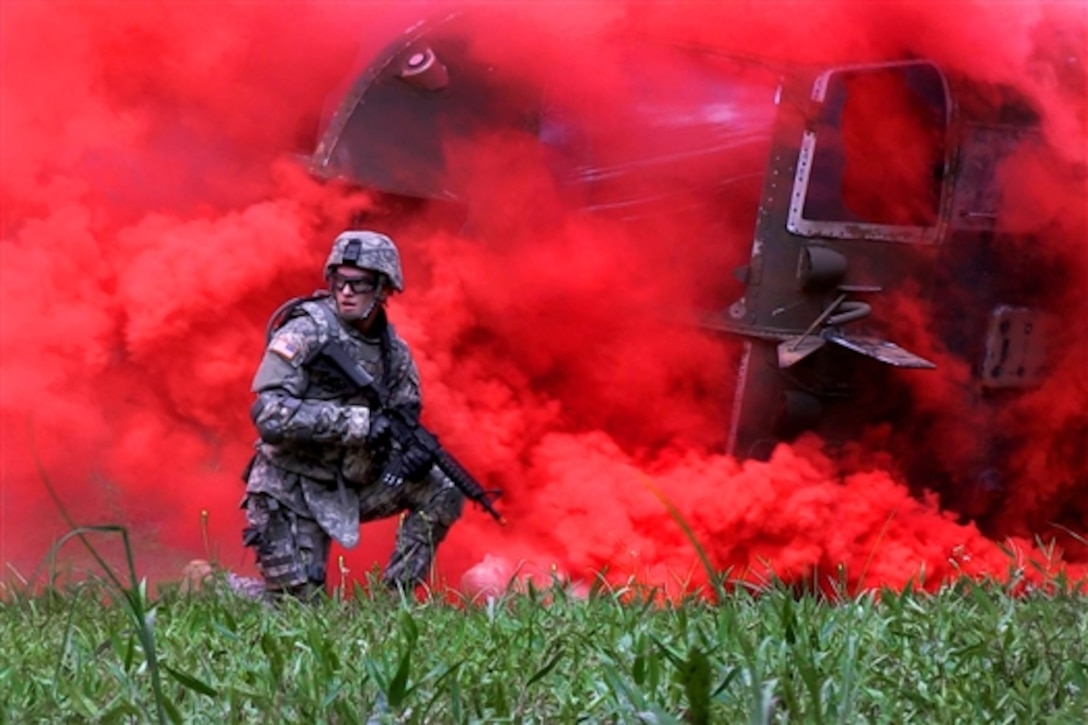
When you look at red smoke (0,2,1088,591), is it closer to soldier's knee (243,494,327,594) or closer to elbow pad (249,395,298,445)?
soldier's knee (243,494,327,594)

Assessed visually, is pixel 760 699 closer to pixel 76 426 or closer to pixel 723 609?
pixel 723 609

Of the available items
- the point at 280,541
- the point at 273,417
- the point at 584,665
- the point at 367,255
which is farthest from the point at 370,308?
the point at 584,665

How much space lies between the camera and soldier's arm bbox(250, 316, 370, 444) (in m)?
5.86

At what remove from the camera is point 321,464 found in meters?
6.14

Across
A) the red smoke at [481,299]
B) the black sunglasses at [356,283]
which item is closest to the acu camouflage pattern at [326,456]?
the black sunglasses at [356,283]

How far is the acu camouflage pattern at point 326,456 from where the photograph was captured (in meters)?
5.90

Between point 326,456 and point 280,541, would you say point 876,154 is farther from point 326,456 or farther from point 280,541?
point 280,541

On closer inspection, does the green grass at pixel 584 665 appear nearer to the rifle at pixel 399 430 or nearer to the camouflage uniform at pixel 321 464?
the camouflage uniform at pixel 321 464

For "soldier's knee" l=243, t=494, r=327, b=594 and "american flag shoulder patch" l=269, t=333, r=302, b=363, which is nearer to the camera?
"american flag shoulder patch" l=269, t=333, r=302, b=363

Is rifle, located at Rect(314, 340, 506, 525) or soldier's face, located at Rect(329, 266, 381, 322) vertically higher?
soldier's face, located at Rect(329, 266, 381, 322)

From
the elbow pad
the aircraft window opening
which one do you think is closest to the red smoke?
the aircraft window opening

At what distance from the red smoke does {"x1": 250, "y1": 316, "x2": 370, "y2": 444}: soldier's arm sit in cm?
140

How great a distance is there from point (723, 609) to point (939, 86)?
530 centimetres

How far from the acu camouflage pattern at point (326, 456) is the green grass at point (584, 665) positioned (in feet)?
9.90
